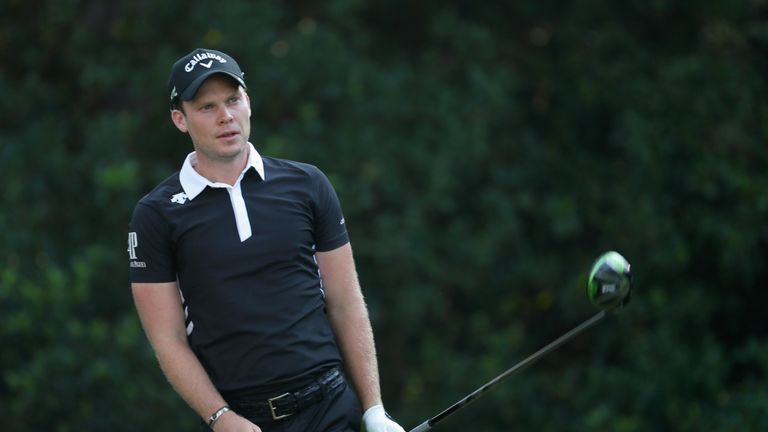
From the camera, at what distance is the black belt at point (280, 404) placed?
13.1ft

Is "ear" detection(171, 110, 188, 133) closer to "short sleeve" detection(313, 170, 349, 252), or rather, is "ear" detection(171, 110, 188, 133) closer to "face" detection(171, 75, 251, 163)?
"face" detection(171, 75, 251, 163)

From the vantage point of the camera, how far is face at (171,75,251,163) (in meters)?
4.04

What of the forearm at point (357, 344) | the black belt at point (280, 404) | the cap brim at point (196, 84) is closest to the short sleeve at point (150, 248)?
the cap brim at point (196, 84)

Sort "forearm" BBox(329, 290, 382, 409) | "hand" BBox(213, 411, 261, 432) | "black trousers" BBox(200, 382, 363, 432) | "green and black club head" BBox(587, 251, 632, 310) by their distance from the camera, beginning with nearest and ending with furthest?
"hand" BBox(213, 411, 261, 432), "black trousers" BBox(200, 382, 363, 432), "forearm" BBox(329, 290, 382, 409), "green and black club head" BBox(587, 251, 632, 310)

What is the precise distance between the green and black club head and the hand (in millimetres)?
1352

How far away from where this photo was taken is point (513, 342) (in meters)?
9.41

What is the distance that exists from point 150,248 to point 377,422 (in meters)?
0.97

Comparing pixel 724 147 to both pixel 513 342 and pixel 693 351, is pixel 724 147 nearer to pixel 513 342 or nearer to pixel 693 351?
pixel 693 351

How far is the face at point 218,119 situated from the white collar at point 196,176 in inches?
2.6

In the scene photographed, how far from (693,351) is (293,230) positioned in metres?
6.15

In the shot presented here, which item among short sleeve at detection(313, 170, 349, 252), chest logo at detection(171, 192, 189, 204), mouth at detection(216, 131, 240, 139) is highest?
mouth at detection(216, 131, 240, 139)

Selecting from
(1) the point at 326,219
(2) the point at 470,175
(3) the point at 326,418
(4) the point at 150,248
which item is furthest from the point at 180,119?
(2) the point at 470,175

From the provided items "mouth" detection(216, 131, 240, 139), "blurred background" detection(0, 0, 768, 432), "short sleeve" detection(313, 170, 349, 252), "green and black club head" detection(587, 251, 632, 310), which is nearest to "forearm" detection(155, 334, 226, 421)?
"short sleeve" detection(313, 170, 349, 252)

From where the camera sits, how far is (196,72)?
4.02m
